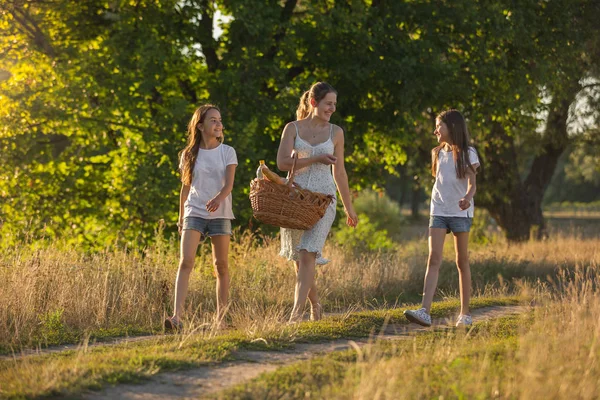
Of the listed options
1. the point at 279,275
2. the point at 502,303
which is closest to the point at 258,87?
the point at 279,275

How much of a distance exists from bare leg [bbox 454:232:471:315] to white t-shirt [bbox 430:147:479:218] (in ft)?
0.74

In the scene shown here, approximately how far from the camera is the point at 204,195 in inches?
305

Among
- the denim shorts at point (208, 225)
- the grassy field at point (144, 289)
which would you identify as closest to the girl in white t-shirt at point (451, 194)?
the grassy field at point (144, 289)

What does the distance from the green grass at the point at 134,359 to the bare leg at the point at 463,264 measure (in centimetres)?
95

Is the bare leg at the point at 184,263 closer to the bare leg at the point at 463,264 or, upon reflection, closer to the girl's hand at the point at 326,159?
the girl's hand at the point at 326,159

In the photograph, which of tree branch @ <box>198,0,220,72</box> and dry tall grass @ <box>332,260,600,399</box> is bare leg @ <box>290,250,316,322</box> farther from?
tree branch @ <box>198,0,220,72</box>

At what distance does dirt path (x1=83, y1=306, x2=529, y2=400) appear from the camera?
5.07 metres

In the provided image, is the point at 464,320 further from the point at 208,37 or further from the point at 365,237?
the point at 365,237

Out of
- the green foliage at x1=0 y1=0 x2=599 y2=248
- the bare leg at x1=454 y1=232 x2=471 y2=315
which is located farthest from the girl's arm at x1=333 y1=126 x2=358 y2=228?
the green foliage at x1=0 y1=0 x2=599 y2=248

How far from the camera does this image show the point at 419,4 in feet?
54.4

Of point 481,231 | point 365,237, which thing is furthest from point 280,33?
point 481,231

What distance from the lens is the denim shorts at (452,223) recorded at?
26.5 feet

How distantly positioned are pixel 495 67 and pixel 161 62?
634 centimetres

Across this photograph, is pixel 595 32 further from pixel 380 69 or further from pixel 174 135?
pixel 174 135
